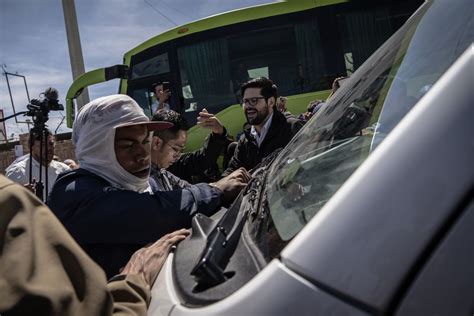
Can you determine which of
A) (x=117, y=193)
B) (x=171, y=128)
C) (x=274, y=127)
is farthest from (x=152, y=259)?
(x=274, y=127)

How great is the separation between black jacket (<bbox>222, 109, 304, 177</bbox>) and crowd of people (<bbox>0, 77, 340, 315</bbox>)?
2.71 ft

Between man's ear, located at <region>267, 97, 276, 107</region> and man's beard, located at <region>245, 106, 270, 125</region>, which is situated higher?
man's ear, located at <region>267, 97, 276, 107</region>

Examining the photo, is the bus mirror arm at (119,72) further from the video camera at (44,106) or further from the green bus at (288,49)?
the video camera at (44,106)

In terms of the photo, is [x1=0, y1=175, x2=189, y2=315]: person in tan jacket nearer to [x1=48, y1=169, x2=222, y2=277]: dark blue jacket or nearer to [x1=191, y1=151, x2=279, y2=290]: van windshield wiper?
[x1=191, y1=151, x2=279, y2=290]: van windshield wiper

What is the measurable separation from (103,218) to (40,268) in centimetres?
73

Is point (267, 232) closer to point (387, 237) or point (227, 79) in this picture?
point (387, 237)

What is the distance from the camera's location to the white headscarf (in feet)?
6.25

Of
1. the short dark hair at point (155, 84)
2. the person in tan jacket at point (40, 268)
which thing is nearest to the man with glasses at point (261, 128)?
the person in tan jacket at point (40, 268)

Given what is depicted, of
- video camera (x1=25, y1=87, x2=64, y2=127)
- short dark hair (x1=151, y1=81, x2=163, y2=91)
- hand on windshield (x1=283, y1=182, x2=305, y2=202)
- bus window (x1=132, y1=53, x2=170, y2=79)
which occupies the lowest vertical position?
hand on windshield (x1=283, y1=182, x2=305, y2=202)

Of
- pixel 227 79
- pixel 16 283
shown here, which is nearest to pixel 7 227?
pixel 16 283

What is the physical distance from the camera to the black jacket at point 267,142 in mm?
3816

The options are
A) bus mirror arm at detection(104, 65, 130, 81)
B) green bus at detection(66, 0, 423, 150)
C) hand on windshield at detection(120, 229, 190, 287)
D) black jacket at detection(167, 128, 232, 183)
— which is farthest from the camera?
bus mirror arm at detection(104, 65, 130, 81)

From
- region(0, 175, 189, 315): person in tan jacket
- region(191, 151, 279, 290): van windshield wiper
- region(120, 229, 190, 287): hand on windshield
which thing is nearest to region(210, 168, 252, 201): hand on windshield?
region(191, 151, 279, 290): van windshield wiper

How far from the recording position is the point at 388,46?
1351mm
